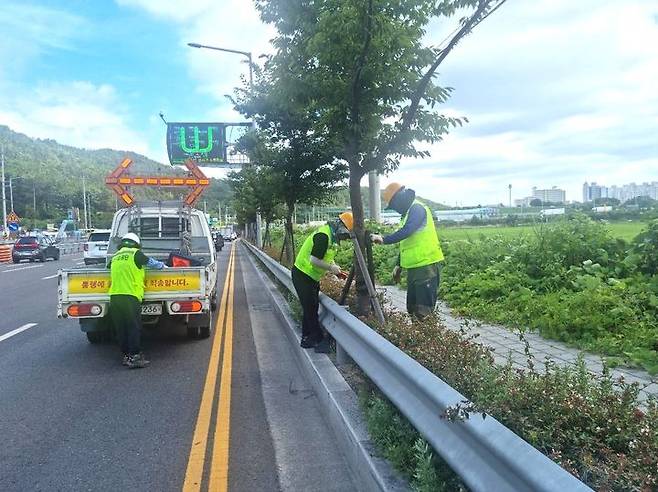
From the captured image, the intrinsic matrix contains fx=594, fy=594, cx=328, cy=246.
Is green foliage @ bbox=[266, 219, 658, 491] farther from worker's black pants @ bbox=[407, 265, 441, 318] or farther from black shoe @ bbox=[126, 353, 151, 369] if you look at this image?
black shoe @ bbox=[126, 353, 151, 369]

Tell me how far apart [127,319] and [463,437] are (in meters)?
5.61

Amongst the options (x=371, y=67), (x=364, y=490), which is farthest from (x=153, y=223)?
(x=364, y=490)

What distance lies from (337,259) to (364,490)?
15.2 m

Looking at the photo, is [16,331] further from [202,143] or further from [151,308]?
[202,143]

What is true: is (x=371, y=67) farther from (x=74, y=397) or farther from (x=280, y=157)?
(x=280, y=157)

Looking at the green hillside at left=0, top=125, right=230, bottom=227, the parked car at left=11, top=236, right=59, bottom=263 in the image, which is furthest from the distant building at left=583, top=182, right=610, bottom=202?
the green hillside at left=0, top=125, right=230, bottom=227

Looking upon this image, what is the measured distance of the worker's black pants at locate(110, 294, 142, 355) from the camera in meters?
7.37

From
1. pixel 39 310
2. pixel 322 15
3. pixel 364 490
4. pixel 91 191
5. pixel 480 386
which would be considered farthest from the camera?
pixel 91 191

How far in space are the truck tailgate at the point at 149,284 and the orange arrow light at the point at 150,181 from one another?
9.89 ft

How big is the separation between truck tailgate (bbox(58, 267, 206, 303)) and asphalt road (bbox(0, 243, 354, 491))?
86cm

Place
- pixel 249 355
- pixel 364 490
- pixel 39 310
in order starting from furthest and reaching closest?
pixel 39 310 < pixel 249 355 < pixel 364 490

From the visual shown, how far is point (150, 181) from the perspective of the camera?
1066cm

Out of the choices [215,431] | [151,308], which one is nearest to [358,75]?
[215,431]

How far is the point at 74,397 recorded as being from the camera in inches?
243
